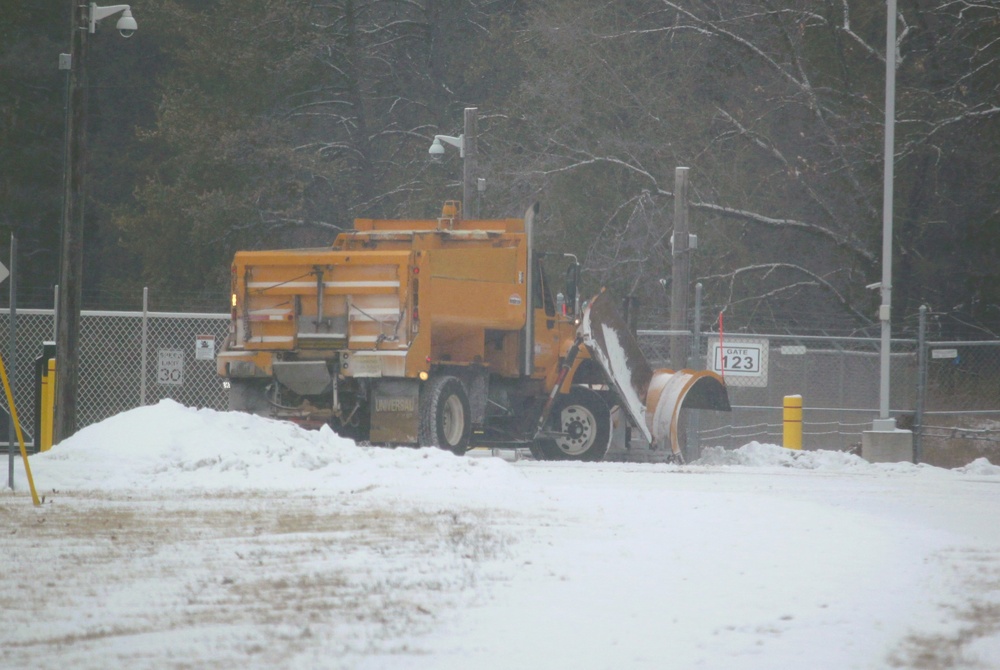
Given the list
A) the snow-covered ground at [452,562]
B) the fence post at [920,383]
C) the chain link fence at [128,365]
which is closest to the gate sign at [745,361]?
the fence post at [920,383]

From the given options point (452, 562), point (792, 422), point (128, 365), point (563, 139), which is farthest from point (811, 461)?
point (563, 139)

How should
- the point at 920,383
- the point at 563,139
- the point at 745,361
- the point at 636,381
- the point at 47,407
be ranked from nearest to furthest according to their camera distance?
the point at 47,407 < the point at 636,381 < the point at 920,383 < the point at 745,361 < the point at 563,139

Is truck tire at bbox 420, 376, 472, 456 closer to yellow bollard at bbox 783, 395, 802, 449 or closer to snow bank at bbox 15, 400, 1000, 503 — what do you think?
snow bank at bbox 15, 400, 1000, 503

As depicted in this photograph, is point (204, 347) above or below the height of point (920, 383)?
above

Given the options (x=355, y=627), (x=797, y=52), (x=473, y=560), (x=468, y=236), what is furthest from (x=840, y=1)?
(x=355, y=627)

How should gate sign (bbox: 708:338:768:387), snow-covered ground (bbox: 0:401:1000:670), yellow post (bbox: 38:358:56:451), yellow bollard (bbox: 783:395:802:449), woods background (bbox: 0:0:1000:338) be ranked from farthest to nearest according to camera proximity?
woods background (bbox: 0:0:1000:338)
gate sign (bbox: 708:338:768:387)
yellow bollard (bbox: 783:395:802:449)
yellow post (bbox: 38:358:56:451)
snow-covered ground (bbox: 0:401:1000:670)

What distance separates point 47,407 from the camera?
62.3 feet

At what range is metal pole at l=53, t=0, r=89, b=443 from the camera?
1853 cm

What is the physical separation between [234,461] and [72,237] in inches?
189

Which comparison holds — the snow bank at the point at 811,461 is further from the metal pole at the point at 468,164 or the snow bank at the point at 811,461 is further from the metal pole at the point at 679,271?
the metal pole at the point at 468,164

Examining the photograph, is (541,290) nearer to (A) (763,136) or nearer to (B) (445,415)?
(B) (445,415)

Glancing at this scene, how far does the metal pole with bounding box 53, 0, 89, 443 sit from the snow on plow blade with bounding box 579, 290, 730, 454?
645 centimetres

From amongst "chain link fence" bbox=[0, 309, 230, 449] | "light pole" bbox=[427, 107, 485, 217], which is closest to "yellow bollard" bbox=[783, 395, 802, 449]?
"chain link fence" bbox=[0, 309, 230, 449]

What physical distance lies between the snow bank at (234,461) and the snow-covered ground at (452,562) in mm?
39
